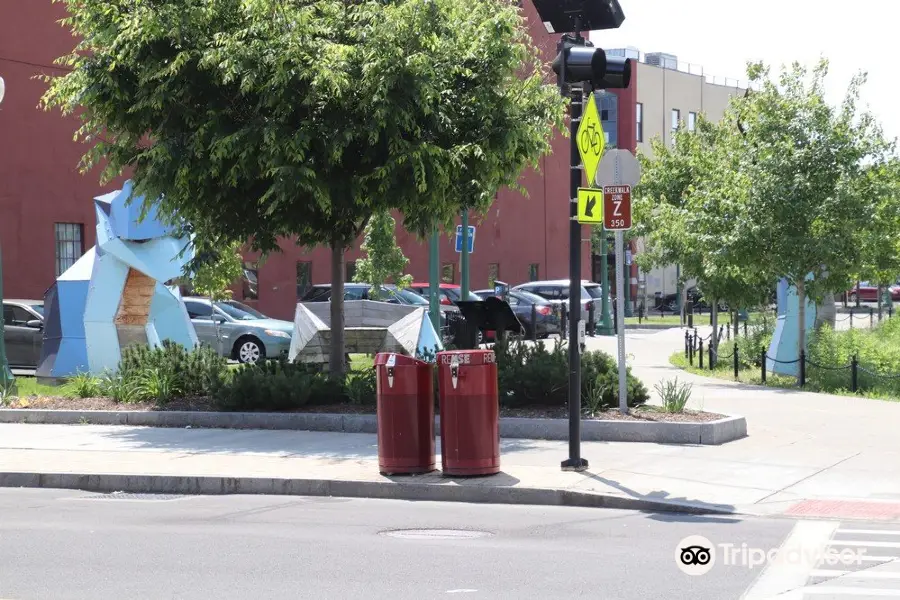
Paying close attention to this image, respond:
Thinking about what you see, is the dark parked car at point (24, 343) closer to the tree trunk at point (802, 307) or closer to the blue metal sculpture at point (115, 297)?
the blue metal sculpture at point (115, 297)

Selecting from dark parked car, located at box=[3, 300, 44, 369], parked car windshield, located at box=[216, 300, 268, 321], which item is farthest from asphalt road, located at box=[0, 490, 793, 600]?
parked car windshield, located at box=[216, 300, 268, 321]

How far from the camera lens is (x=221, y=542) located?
8.35m

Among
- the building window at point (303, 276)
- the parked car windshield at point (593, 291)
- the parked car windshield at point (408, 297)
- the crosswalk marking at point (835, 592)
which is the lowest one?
the crosswalk marking at point (835, 592)

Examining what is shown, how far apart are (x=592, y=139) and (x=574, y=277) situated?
139 cm

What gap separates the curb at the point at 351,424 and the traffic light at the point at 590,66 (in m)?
3.96

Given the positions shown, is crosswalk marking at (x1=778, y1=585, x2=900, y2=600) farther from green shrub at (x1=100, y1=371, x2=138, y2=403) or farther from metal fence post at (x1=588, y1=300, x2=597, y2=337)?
metal fence post at (x1=588, y1=300, x2=597, y2=337)

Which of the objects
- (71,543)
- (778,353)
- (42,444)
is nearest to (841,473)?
(71,543)

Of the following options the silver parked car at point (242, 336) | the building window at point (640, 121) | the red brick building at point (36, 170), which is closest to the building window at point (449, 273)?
the red brick building at point (36, 170)

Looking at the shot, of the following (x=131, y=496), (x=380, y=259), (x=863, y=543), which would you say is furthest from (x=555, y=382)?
(x=380, y=259)

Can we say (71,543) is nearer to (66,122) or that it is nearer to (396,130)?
(396,130)

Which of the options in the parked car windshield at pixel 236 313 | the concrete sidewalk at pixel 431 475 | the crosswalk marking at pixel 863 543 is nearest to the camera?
the crosswalk marking at pixel 863 543

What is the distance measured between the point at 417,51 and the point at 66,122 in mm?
20403

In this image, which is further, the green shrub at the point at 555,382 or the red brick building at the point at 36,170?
the red brick building at the point at 36,170

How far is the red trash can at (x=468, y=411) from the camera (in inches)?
417
